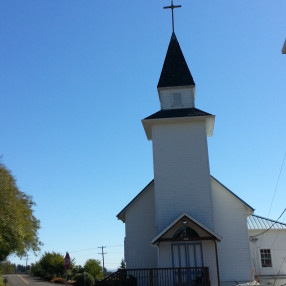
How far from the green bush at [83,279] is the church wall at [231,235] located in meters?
23.3

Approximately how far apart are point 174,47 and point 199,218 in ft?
41.5

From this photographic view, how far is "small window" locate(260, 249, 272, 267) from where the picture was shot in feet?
90.1

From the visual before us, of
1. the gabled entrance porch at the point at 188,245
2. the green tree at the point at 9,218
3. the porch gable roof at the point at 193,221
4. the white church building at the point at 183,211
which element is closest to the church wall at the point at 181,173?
the white church building at the point at 183,211

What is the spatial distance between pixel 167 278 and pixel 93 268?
94.0ft

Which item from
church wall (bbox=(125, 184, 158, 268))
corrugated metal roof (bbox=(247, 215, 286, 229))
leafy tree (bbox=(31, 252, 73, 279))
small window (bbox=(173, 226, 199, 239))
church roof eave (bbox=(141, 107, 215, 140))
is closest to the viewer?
small window (bbox=(173, 226, 199, 239))

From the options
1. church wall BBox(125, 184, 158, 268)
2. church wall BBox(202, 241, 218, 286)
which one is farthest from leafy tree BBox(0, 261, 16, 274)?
church wall BBox(202, 241, 218, 286)

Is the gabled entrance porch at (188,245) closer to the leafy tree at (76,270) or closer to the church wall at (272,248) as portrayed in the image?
the church wall at (272,248)

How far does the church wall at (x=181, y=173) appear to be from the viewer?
21.8m

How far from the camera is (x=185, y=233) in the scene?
2028cm

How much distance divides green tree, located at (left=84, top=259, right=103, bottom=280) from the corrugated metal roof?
75.2ft

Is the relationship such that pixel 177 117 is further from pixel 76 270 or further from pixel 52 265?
pixel 52 265

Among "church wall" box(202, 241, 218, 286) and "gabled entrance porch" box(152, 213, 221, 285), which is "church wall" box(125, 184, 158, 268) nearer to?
"gabled entrance porch" box(152, 213, 221, 285)

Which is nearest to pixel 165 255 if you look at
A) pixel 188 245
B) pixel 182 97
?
pixel 188 245

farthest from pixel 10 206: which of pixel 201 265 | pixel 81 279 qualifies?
pixel 81 279
